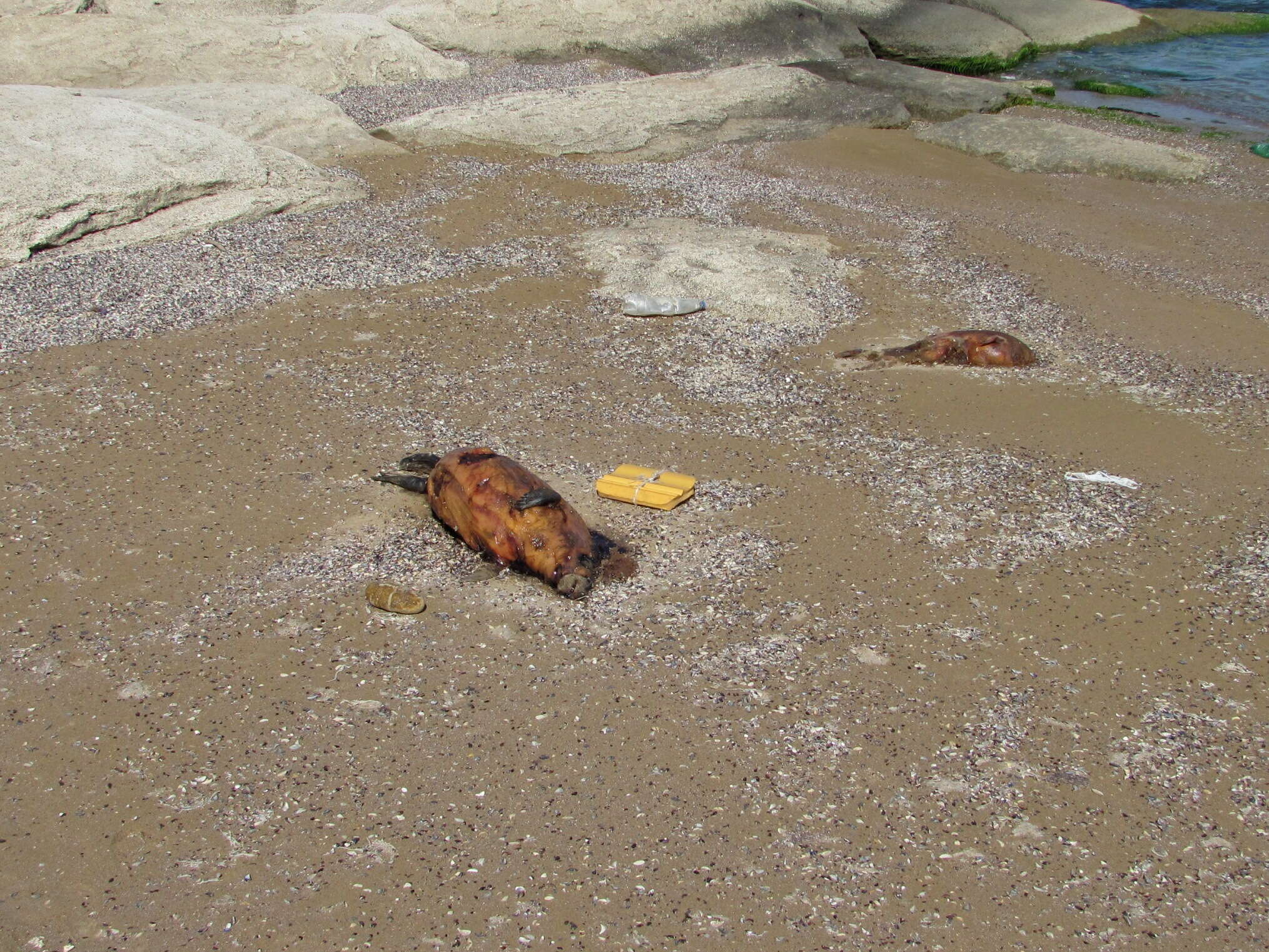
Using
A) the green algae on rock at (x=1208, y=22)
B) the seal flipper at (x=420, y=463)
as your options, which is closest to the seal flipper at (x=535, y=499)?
the seal flipper at (x=420, y=463)

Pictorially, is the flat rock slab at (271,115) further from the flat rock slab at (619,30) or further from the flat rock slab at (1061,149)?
the flat rock slab at (1061,149)

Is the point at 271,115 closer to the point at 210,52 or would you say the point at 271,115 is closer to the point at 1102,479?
the point at 210,52

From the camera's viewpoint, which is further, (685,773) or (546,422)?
(546,422)

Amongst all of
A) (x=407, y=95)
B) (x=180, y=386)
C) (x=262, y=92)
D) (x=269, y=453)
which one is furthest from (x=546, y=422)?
(x=407, y=95)

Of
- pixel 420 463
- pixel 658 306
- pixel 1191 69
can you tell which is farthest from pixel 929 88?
pixel 420 463

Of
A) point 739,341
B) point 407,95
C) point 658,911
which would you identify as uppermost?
point 407,95

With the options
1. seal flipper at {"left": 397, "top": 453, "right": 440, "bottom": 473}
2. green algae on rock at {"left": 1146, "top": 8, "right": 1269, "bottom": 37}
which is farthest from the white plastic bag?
green algae on rock at {"left": 1146, "top": 8, "right": 1269, "bottom": 37}

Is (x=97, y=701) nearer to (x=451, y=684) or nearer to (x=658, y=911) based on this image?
(x=451, y=684)
